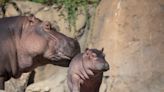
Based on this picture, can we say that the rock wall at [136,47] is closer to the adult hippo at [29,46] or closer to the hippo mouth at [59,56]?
the adult hippo at [29,46]

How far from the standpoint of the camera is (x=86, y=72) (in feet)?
13.0

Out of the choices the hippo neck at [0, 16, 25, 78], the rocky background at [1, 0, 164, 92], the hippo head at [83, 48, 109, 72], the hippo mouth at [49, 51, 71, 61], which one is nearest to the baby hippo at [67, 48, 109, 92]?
the hippo head at [83, 48, 109, 72]

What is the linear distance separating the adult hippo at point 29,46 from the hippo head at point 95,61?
1.46 feet

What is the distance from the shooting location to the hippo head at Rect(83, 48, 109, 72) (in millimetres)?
3877

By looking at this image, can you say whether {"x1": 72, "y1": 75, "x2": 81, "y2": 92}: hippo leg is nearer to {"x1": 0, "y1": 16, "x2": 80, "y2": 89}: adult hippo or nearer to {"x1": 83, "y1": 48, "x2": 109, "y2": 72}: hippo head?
{"x1": 83, "y1": 48, "x2": 109, "y2": 72}: hippo head

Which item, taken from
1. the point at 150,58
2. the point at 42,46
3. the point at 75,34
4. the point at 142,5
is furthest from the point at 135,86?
the point at 42,46

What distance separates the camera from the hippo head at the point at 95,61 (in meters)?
3.88

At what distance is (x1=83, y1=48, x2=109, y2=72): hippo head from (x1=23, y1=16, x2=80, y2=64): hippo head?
1.45 feet

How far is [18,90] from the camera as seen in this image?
25.2ft

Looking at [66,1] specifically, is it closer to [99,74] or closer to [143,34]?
[143,34]

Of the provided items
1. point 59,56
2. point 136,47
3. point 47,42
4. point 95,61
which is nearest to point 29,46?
point 47,42

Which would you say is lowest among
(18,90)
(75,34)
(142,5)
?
(18,90)

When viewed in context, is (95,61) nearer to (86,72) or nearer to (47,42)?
(86,72)

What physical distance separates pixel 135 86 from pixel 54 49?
7.67ft
